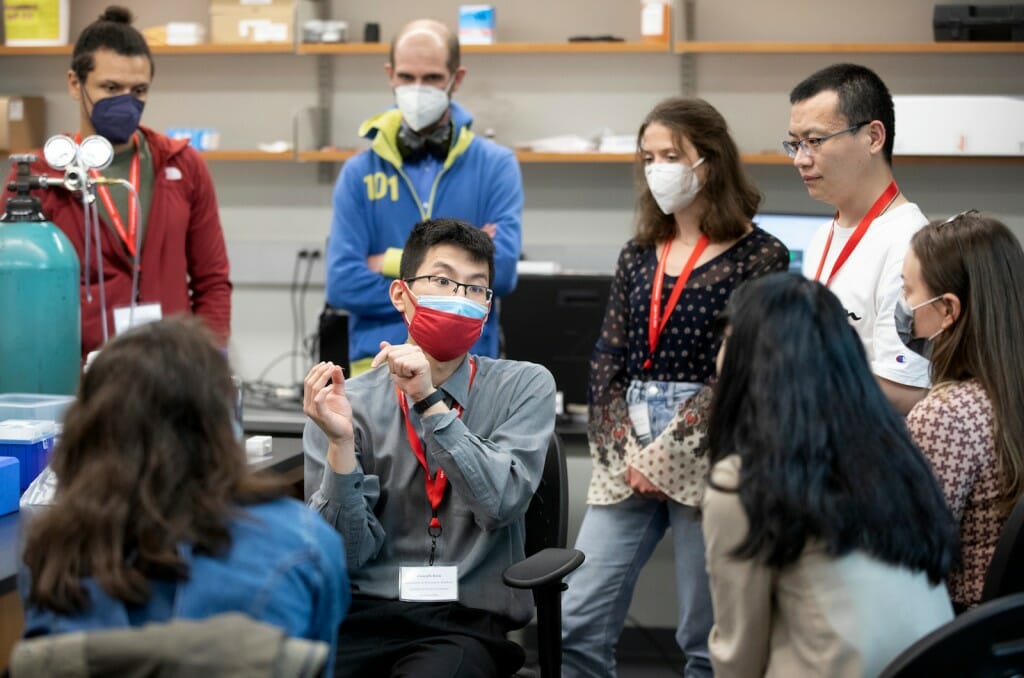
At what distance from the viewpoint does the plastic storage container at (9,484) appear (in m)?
1.88

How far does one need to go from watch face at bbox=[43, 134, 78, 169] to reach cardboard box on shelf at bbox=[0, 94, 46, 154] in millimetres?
2698

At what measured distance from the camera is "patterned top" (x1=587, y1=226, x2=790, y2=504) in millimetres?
2357

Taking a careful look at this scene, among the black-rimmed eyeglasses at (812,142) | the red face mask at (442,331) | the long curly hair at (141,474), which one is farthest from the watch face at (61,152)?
the black-rimmed eyeglasses at (812,142)

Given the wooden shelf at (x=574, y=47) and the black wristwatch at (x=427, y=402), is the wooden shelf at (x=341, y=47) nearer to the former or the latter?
the wooden shelf at (x=574, y=47)

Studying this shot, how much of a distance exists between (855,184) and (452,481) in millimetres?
1047

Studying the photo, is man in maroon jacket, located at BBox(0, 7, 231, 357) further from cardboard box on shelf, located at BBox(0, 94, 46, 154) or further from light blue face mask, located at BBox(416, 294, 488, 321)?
cardboard box on shelf, located at BBox(0, 94, 46, 154)

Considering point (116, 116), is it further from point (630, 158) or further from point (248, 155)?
point (630, 158)

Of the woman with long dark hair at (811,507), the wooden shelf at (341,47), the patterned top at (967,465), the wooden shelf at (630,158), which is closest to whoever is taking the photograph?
the woman with long dark hair at (811,507)

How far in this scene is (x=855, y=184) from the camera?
7.66ft

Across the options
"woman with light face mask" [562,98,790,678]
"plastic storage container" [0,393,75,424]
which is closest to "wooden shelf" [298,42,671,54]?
"woman with light face mask" [562,98,790,678]

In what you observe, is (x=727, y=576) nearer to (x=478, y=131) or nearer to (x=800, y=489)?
(x=800, y=489)

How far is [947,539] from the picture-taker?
1.47m

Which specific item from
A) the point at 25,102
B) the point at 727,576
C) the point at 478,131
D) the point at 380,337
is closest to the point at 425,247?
the point at 380,337

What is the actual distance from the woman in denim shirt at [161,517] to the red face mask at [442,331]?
760 millimetres
